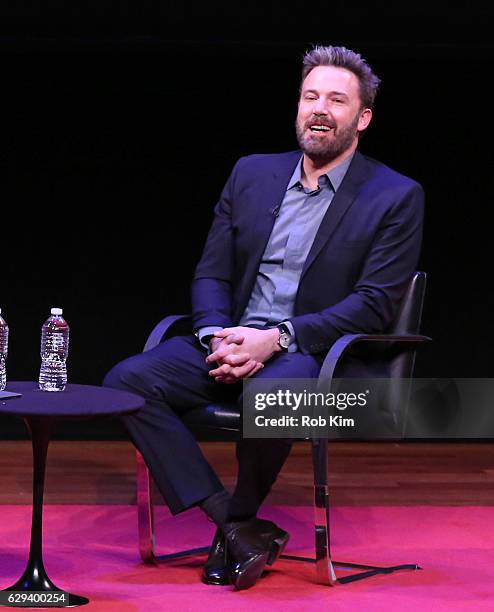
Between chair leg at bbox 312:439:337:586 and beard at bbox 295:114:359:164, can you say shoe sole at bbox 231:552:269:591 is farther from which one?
beard at bbox 295:114:359:164

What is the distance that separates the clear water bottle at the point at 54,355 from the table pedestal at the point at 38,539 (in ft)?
0.56

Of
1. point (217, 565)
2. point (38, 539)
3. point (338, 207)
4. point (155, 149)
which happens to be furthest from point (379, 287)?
point (155, 149)

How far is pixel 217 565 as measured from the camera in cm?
300

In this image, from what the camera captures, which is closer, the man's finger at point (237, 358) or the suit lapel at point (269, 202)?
the man's finger at point (237, 358)

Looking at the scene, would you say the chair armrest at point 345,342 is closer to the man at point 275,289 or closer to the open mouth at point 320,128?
the man at point 275,289

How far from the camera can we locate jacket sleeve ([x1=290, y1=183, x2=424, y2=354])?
316 cm

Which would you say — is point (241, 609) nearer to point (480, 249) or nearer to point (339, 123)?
point (339, 123)

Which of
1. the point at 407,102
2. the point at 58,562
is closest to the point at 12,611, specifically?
the point at 58,562

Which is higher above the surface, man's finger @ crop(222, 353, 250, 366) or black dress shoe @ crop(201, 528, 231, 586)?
man's finger @ crop(222, 353, 250, 366)

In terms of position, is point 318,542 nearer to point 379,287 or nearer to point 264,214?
point 379,287

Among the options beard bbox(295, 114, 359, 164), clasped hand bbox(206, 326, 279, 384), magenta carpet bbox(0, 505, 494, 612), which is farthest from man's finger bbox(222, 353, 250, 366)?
beard bbox(295, 114, 359, 164)

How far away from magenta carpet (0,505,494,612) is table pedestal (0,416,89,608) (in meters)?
0.09

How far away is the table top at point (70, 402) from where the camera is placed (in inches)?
97.6

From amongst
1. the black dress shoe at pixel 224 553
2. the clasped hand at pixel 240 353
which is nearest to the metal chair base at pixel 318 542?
the black dress shoe at pixel 224 553
